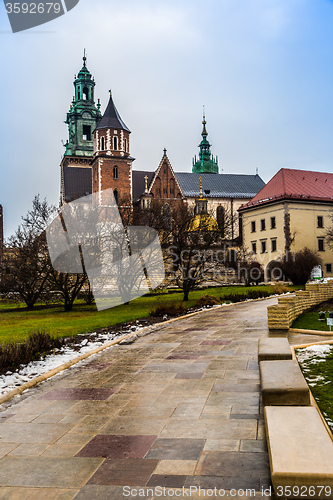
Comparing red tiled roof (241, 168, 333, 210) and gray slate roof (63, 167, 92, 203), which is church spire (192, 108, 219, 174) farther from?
red tiled roof (241, 168, 333, 210)

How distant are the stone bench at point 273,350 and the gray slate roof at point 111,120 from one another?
186 ft

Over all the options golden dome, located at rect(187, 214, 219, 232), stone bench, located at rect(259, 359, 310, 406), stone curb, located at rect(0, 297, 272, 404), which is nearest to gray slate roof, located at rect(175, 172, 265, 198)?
golden dome, located at rect(187, 214, 219, 232)

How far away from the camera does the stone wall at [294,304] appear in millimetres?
13844

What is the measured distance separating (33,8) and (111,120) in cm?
5873

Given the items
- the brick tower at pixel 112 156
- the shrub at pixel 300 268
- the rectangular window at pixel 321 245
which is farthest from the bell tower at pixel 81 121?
the shrub at pixel 300 268

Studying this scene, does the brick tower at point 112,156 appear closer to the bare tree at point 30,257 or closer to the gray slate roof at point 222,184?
the gray slate roof at point 222,184

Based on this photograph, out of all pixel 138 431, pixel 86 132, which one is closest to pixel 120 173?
pixel 86 132

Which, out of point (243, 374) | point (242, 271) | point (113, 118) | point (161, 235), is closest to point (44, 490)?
point (243, 374)

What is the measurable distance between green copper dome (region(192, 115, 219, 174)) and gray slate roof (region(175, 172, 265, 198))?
14.5 meters

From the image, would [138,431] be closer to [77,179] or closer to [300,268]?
[300,268]

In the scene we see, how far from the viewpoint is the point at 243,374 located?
8.20 meters

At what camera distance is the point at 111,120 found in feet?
205

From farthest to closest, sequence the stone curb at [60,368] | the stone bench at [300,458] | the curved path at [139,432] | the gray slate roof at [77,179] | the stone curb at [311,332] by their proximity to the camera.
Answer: the gray slate roof at [77,179], the stone curb at [311,332], the stone curb at [60,368], the curved path at [139,432], the stone bench at [300,458]

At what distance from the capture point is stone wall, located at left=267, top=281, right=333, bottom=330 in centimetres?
1384
